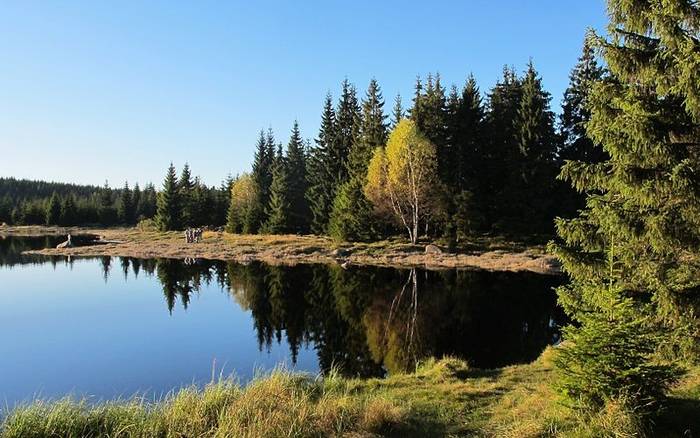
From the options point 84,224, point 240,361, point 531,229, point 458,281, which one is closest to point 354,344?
point 240,361

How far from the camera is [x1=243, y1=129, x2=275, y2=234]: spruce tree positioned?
65.2 meters

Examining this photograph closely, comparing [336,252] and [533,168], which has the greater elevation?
[533,168]

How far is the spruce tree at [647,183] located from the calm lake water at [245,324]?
625cm

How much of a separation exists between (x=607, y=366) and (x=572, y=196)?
4655 cm

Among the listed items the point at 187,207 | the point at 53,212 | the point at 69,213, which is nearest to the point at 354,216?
the point at 187,207

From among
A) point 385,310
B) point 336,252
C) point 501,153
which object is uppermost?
point 501,153

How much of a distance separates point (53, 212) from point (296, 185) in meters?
55.5

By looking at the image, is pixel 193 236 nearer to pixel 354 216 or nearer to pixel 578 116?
pixel 354 216

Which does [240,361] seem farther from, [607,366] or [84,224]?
[84,224]

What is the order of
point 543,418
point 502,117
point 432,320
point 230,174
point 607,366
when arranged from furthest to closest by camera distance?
point 230,174 < point 502,117 < point 432,320 < point 543,418 < point 607,366

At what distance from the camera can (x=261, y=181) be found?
69.9 m

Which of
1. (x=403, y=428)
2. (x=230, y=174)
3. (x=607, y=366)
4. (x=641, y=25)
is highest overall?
(x=230, y=174)

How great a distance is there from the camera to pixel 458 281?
33.4 metres

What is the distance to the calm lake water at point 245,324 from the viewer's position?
15.3 m
